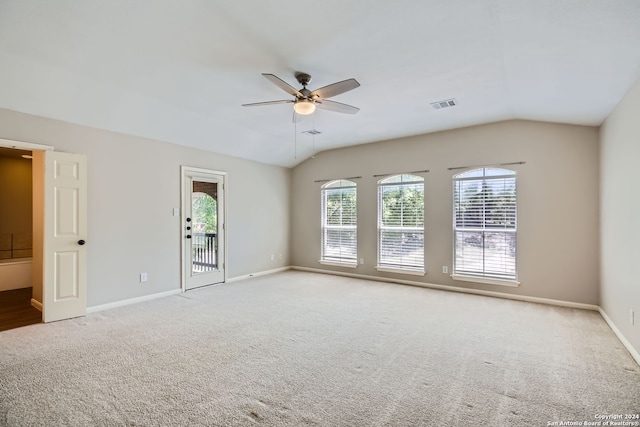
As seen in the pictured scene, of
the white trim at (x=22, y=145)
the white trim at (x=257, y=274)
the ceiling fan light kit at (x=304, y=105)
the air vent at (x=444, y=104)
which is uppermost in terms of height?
the air vent at (x=444, y=104)

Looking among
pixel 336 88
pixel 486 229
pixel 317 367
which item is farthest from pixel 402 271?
pixel 336 88

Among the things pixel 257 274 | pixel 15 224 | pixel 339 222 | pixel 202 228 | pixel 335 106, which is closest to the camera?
pixel 335 106

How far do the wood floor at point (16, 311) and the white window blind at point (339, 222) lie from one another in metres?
5.06

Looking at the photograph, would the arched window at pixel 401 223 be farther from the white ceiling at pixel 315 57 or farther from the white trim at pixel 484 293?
the white ceiling at pixel 315 57

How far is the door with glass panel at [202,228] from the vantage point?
5514mm

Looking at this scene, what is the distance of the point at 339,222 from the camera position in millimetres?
7035

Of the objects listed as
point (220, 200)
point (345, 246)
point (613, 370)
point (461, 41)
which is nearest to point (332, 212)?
point (345, 246)

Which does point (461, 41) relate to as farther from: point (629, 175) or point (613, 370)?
point (613, 370)

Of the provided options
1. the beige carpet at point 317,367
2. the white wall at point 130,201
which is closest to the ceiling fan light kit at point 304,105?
the beige carpet at point 317,367

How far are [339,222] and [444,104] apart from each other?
11.5 feet

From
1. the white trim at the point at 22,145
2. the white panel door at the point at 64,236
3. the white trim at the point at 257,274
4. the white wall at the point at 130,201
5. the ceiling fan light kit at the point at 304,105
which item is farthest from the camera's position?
the white trim at the point at 257,274

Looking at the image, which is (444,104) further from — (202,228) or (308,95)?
(202,228)

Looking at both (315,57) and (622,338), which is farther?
(622,338)

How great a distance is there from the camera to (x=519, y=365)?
2.77 metres
